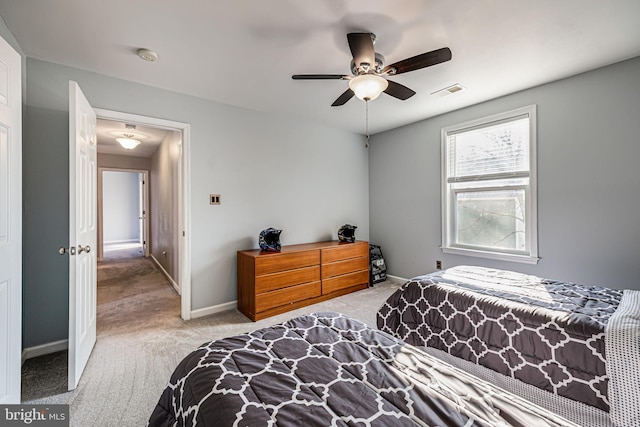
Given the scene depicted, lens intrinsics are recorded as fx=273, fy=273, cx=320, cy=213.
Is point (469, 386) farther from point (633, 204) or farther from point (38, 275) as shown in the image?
point (38, 275)

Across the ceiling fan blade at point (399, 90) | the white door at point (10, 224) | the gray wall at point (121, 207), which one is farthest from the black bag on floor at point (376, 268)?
the gray wall at point (121, 207)

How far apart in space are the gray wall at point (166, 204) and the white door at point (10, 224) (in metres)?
1.64

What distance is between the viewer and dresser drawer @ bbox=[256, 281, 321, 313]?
3056 millimetres

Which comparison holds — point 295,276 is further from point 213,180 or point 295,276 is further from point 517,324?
point 517,324

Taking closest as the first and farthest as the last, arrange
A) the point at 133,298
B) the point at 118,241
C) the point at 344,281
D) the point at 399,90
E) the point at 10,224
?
the point at 10,224 < the point at 399,90 < the point at 133,298 < the point at 344,281 < the point at 118,241

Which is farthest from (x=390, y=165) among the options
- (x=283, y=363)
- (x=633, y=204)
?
(x=283, y=363)

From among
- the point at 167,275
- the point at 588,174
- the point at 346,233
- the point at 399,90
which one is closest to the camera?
the point at 399,90

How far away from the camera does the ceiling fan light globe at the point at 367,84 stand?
1.97 metres

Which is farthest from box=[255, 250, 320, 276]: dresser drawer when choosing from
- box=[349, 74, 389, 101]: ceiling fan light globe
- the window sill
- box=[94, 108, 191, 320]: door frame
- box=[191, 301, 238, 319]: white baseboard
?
box=[349, 74, 389, 101]: ceiling fan light globe

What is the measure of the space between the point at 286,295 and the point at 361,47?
263cm

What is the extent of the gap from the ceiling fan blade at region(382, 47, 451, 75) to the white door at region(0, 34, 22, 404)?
2279 mm

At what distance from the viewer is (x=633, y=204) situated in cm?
243

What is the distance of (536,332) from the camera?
5.39ft

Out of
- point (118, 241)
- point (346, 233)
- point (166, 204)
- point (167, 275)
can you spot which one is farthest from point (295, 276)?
point (118, 241)
